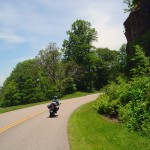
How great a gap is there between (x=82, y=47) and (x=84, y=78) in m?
7.92

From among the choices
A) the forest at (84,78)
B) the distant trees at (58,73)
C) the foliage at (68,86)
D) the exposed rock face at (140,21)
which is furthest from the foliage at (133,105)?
the foliage at (68,86)

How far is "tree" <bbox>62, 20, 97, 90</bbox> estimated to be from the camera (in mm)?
Answer: 74000

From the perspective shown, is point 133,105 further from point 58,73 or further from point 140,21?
point 58,73

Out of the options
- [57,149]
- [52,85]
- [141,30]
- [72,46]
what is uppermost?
[72,46]

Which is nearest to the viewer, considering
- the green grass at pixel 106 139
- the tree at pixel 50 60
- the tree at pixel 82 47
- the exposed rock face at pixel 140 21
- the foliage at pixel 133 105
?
the green grass at pixel 106 139

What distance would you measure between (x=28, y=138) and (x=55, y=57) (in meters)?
46.4

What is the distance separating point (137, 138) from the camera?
40.2 feet

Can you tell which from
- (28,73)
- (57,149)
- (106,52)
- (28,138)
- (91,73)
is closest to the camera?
(57,149)

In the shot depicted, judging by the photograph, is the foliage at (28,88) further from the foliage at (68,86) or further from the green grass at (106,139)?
the green grass at (106,139)

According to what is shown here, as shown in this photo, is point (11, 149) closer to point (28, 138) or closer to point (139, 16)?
point (28, 138)

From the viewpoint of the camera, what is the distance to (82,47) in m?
74.4

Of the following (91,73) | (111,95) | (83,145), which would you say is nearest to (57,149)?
(83,145)

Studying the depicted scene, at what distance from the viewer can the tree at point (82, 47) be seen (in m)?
74.0

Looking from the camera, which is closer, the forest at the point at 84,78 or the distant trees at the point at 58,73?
the forest at the point at 84,78
